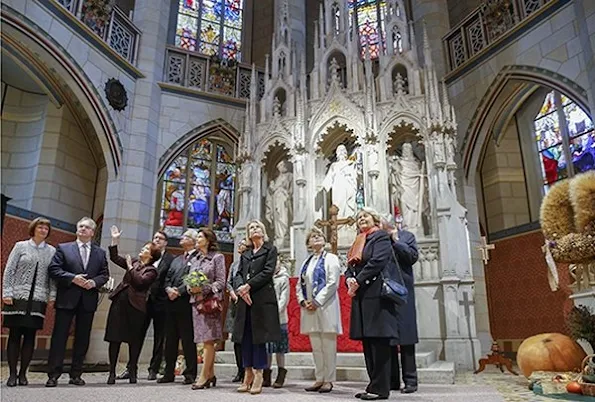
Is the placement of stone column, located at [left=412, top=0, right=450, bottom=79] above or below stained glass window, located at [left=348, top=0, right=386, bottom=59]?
below

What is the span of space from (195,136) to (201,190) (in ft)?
4.09

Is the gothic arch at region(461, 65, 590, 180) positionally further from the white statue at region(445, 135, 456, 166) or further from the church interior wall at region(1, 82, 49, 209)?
the church interior wall at region(1, 82, 49, 209)

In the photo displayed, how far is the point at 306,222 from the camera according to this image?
7.48 meters

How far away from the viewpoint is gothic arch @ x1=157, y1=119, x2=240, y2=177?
941cm

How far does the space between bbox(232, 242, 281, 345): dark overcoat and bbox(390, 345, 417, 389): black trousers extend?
3.31 ft

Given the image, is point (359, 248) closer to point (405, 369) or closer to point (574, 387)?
point (405, 369)

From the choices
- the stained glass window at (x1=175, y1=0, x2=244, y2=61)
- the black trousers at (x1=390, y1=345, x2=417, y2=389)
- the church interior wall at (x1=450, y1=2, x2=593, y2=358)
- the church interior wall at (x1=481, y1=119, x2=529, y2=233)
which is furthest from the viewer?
the stained glass window at (x1=175, y1=0, x2=244, y2=61)

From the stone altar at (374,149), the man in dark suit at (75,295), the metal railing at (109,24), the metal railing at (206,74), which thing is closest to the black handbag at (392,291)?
the man in dark suit at (75,295)

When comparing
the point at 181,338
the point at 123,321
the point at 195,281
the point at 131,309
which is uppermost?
the point at 195,281

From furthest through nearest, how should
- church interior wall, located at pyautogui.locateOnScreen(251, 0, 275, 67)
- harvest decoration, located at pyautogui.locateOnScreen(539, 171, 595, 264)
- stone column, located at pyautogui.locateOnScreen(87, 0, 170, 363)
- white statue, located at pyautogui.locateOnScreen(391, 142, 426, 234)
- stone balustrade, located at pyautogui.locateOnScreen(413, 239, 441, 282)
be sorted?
church interior wall, located at pyautogui.locateOnScreen(251, 0, 275, 67) → stone column, located at pyautogui.locateOnScreen(87, 0, 170, 363) → white statue, located at pyautogui.locateOnScreen(391, 142, 426, 234) → stone balustrade, located at pyautogui.locateOnScreen(413, 239, 441, 282) → harvest decoration, located at pyautogui.locateOnScreen(539, 171, 595, 264)

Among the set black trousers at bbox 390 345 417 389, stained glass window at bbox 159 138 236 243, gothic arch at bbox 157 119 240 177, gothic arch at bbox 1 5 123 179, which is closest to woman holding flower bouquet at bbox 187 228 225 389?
black trousers at bbox 390 345 417 389

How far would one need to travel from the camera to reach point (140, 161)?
8.80 m

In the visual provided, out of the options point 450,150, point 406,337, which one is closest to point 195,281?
point 406,337

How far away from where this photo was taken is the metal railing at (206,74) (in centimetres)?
1005
